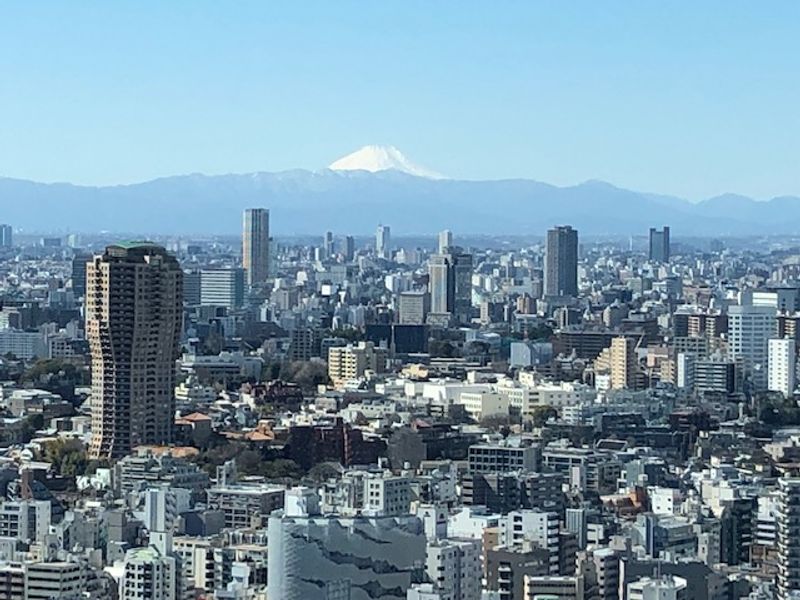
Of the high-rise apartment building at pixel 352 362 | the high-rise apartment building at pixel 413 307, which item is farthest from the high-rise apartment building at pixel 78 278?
the high-rise apartment building at pixel 352 362

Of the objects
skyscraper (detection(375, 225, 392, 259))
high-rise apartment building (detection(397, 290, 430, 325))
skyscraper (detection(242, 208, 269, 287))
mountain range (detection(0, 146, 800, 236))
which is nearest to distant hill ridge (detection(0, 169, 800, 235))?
mountain range (detection(0, 146, 800, 236))

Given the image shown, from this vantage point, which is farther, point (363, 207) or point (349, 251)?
point (363, 207)

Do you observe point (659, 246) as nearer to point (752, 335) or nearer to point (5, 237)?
point (5, 237)

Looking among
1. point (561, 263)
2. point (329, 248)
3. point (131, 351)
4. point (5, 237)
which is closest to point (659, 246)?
point (329, 248)

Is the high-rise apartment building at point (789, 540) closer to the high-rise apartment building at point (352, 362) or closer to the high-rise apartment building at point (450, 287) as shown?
the high-rise apartment building at point (352, 362)

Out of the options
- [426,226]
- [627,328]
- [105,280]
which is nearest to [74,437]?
[105,280]

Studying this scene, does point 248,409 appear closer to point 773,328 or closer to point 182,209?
point 773,328
